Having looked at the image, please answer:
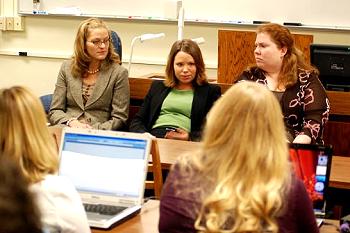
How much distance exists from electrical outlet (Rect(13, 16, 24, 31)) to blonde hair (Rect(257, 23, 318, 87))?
10.5ft

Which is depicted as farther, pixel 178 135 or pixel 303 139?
pixel 178 135

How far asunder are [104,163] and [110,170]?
37mm

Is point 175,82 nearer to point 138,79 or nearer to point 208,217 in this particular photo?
point 138,79

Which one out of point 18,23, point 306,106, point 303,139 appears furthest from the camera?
point 18,23

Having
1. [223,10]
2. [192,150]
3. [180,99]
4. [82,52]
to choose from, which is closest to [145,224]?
[192,150]

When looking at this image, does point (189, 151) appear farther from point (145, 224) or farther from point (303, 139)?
point (303, 139)

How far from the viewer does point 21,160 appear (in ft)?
6.10

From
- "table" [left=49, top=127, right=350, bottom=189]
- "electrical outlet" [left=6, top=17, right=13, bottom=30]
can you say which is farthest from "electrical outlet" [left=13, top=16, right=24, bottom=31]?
"table" [left=49, top=127, right=350, bottom=189]

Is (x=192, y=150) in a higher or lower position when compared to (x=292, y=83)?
lower

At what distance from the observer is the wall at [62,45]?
5.93m

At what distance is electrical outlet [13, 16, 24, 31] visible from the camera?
640 centimetres

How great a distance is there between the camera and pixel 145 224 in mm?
2334

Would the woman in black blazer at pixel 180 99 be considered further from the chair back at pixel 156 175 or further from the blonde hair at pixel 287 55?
the chair back at pixel 156 175

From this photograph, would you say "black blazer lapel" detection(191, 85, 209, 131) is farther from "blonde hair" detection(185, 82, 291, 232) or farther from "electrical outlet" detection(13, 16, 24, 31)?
"electrical outlet" detection(13, 16, 24, 31)
